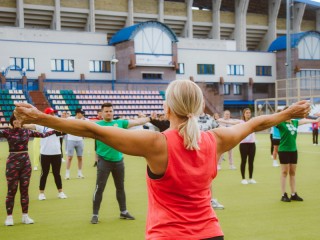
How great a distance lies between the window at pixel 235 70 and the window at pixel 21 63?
947 inches

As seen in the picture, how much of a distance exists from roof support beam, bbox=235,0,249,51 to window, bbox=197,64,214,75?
1212cm

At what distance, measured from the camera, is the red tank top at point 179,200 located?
2973mm

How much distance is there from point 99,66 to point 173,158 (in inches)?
2085

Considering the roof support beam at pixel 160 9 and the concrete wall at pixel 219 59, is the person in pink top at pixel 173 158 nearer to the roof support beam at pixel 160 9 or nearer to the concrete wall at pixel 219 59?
the concrete wall at pixel 219 59

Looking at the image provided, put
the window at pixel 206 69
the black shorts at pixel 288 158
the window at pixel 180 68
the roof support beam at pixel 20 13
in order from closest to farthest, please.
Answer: the black shorts at pixel 288 158 < the roof support beam at pixel 20 13 < the window at pixel 180 68 < the window at pixel 206 69

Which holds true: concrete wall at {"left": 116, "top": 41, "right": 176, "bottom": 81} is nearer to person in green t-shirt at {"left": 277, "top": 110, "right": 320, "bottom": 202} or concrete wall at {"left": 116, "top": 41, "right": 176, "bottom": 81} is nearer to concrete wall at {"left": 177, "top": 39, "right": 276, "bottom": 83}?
concrete wall at {"left": 177, "top": 39, "right": 276, "bottom": 83}

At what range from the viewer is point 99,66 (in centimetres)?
5519

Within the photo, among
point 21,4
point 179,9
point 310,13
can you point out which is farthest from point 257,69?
point 21,4

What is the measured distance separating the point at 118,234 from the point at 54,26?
5708 cm

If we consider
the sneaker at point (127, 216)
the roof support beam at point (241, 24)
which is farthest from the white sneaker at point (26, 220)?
the roof support beam at point (241, 24)

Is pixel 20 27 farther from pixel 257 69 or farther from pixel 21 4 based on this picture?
pixel 257 69

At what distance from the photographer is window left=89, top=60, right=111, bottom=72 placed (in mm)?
54719

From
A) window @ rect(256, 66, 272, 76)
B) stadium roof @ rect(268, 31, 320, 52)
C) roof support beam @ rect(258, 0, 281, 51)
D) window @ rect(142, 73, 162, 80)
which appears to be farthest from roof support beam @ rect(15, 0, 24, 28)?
roof support beam @ rect(258, 0, 281, 51)

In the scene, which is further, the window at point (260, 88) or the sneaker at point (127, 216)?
the window at point (260, 88)
